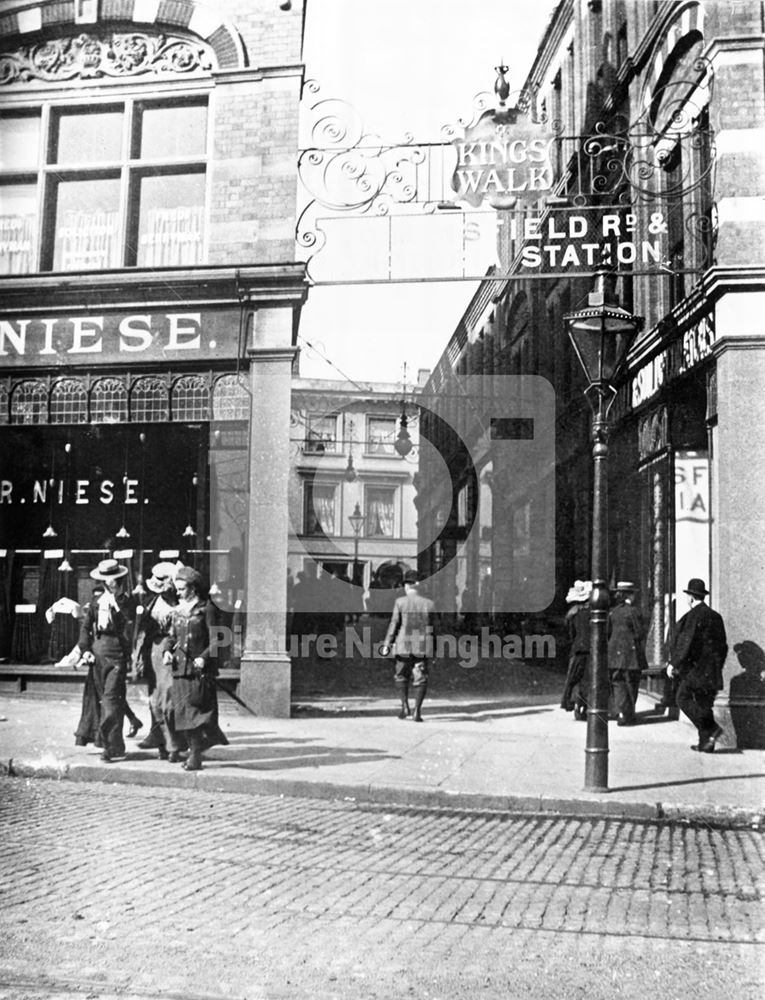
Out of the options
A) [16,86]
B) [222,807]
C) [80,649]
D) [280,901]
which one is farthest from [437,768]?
[16,86]

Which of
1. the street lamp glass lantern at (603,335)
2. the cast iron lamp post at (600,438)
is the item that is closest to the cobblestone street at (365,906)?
the cast iron lamp post at (600,438)

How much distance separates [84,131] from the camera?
511 inches

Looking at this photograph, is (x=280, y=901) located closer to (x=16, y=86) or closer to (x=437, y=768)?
(x=437, y=768)

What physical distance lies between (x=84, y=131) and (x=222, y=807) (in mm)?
9153

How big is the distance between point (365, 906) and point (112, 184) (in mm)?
10543

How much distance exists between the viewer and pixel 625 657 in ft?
41.0

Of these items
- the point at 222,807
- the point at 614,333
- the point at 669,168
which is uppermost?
the point at 669,168

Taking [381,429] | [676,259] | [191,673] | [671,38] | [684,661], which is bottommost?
[191,673]

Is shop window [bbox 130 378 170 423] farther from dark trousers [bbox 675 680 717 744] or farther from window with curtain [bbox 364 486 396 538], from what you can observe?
window with curtain [bbox 364 486 396 538]

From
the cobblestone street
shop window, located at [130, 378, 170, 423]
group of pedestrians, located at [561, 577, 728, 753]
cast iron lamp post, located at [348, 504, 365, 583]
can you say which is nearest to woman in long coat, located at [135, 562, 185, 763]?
the cobblestone street

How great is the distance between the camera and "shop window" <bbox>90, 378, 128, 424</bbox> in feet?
42.5

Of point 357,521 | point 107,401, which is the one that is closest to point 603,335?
point 107,401

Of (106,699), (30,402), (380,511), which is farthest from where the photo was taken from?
(380,511)

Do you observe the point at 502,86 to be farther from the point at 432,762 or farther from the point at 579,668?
the point at 432,762
